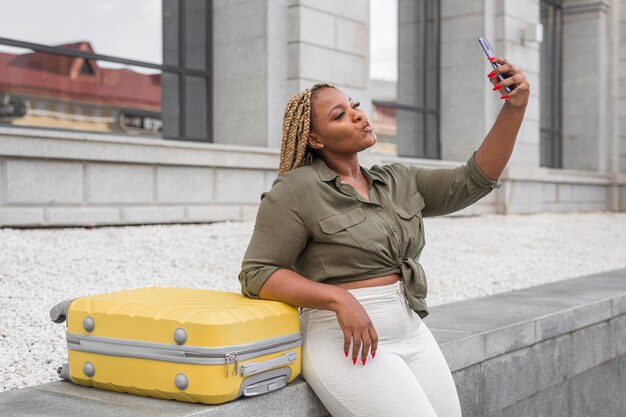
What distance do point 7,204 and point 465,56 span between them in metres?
10.1

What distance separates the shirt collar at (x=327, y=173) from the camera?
119 inches

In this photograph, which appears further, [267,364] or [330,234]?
[330,234]

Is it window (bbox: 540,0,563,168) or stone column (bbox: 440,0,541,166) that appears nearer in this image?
stone column (bbox: 440,0,541,166)

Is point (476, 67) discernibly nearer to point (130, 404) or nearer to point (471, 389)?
point (471, 389)

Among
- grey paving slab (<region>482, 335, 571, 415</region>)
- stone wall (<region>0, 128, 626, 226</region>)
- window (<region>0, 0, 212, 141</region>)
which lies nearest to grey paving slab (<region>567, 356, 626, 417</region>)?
grey paving slab (<region>482, 335, 571, 415</region>)

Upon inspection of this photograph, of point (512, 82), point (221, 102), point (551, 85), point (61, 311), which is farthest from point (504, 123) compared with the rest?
point (551, 85)

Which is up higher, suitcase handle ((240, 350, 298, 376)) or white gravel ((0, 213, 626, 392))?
suitcase handle ((240, 350, 298, 376))

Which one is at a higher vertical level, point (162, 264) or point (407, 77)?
point (407, 77)

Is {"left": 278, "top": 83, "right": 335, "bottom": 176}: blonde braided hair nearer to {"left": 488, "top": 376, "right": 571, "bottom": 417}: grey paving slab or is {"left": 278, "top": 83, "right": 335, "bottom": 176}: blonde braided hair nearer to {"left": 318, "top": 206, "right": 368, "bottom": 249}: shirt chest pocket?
{"left": 318, "top": 206, "right": 368, "bottom": 249}: shirt chest pocket

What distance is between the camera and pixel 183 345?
2615mm

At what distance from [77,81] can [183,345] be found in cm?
795

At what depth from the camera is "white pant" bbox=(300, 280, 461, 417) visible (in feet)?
9.19

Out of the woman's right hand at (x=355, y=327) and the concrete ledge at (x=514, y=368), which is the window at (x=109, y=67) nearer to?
the concrete ledge at (x=514, y=368)

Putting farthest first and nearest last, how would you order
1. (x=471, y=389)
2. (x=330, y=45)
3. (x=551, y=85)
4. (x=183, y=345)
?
(x=551, y=85) → (x=330, y=45) → (x=471, y=389) → (x=183, y=345)
